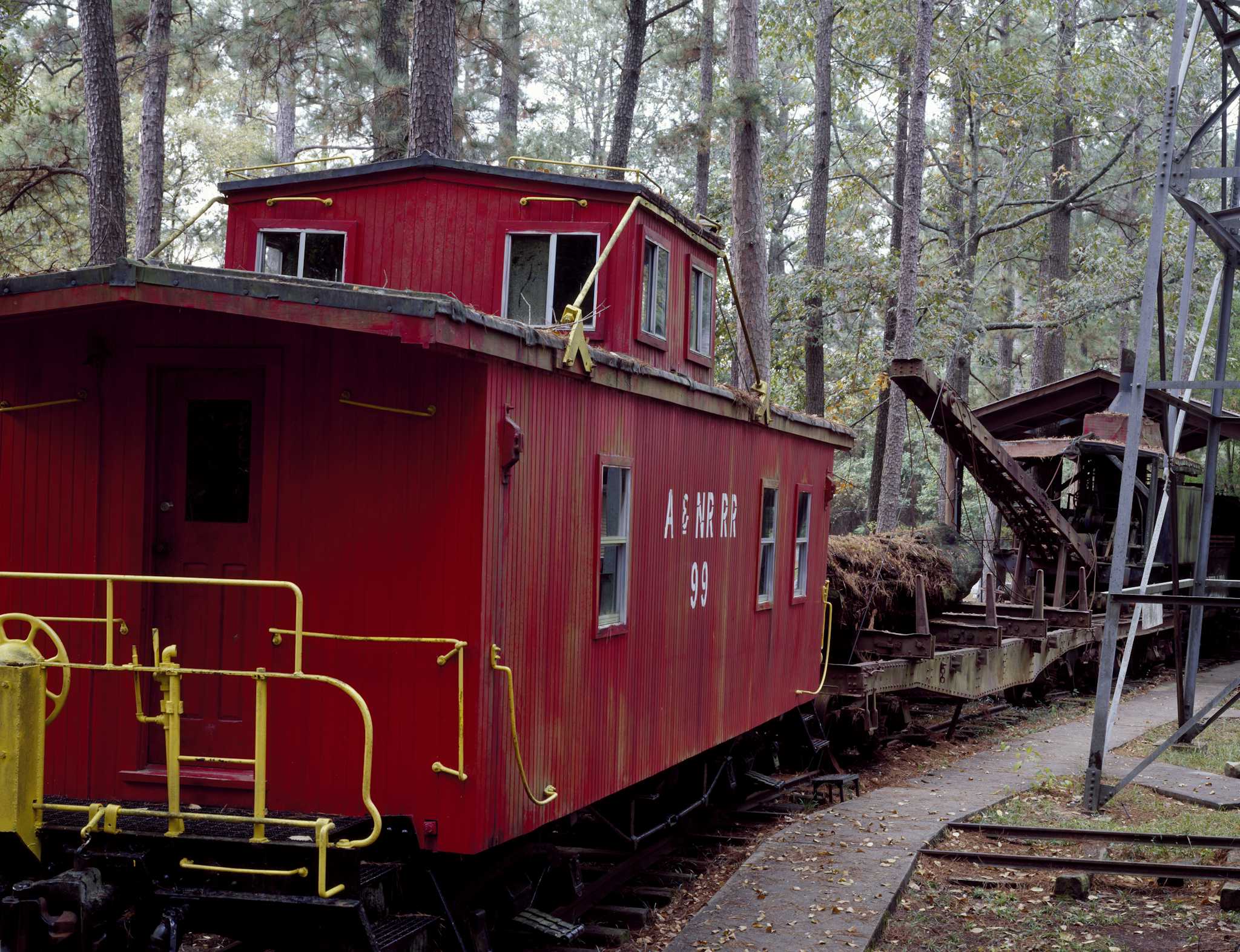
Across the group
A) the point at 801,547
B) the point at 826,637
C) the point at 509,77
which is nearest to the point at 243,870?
the point at 801,547

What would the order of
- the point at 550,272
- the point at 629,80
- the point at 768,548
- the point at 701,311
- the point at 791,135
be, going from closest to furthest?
the point at 550,272 < the point at 701,311 < the point at 768,548 < the point at 629,80 < the point at 791,135

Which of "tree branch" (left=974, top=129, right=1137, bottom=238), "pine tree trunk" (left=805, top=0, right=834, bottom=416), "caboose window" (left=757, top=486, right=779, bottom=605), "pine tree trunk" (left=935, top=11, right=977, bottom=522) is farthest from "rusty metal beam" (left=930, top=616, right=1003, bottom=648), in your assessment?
"tree branch" (left=974, top=129, right=1137, bottom=238)

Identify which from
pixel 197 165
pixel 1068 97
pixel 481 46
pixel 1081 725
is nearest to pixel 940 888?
pixel 1081 725

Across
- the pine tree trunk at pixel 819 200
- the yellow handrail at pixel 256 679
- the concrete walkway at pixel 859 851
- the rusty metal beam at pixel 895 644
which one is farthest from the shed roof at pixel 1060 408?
the yellow handrail at pixel 256 679

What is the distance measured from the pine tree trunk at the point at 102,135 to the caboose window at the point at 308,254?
7.93m

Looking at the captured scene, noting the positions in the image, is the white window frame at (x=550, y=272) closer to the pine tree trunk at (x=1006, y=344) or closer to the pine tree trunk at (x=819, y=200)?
the pine tree trunk at (x=819, y=200)

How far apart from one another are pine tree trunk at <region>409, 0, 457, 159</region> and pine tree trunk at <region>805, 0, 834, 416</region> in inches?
439

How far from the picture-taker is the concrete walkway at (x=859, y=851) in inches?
303

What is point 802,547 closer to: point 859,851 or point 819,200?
point 859,851

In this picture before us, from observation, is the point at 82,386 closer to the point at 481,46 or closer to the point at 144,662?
the point at 144,662

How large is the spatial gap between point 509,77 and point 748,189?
559 inches

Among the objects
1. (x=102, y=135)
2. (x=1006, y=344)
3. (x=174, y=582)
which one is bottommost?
(x=174, y=582)

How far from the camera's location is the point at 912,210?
827 inches

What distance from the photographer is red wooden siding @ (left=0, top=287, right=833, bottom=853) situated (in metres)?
6.29
